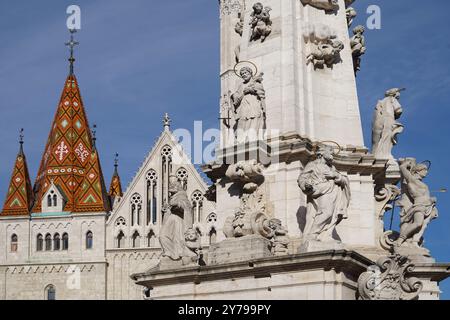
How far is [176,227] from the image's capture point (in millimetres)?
14047

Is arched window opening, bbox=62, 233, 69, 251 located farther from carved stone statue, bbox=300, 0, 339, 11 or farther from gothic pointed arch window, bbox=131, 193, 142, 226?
carved stone statue, bbox=300, 0, 339, 11

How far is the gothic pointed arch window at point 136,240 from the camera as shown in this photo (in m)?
59.9

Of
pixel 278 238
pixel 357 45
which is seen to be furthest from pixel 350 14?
A: pixel 278 238

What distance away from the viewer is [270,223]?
44.0 ft

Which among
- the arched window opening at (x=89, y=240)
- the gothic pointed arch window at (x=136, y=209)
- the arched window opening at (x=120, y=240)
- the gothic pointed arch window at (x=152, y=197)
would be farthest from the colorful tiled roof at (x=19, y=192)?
the gothic pointed arch window at (x=152, y=197)

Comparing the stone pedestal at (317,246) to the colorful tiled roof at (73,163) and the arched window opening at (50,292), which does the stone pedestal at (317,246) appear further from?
the colorful tiled roof at (73,163)

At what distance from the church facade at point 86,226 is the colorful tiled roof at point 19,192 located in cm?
6

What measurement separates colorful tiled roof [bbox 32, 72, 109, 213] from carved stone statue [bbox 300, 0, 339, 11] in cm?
4753

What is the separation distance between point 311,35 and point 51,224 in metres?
49.1

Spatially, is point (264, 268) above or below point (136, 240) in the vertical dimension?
below

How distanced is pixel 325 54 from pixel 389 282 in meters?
3.79

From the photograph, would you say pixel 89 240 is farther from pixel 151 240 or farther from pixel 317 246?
pixel 317 246
